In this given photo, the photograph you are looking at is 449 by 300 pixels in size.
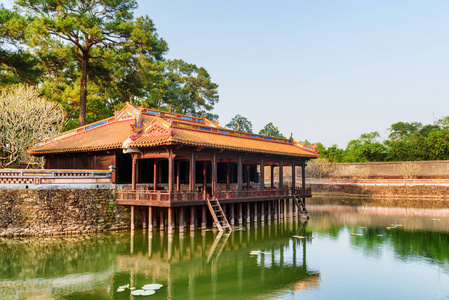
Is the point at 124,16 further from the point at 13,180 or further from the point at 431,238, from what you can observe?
the point at 431,238

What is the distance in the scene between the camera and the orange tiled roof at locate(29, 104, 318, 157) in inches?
846

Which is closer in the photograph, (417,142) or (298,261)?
(298,261)

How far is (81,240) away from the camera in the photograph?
19.7 metres

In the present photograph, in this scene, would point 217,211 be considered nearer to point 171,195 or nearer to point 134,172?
point 171,195

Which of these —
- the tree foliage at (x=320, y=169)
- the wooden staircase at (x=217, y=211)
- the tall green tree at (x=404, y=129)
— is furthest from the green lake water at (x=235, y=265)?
the tall green tree at (x=404, y=129)

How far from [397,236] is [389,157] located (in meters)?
46.3

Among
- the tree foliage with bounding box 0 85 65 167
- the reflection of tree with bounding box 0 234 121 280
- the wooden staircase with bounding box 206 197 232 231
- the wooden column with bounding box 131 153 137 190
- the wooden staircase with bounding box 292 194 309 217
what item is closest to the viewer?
the reflection of tree with bounding box 0 234 121 280

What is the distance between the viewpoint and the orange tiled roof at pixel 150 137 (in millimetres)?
21484

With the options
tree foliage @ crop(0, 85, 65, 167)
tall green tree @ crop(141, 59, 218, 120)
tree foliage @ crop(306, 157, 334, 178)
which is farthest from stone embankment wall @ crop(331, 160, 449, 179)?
tree foliage @ crop(0, 85, 65, 167)

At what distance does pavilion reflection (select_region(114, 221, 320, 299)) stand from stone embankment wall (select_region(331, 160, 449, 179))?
40329mm

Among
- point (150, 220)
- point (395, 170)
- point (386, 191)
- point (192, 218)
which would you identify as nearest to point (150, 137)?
point (150, 220)

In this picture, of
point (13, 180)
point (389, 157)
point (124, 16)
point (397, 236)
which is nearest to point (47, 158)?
point (13, 180)

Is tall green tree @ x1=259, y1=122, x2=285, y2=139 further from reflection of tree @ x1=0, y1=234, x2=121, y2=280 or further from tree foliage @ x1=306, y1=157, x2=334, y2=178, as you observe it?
reflection of tree @ x1=0, y1=234, x2=121, y2=280

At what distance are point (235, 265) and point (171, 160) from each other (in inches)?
283
